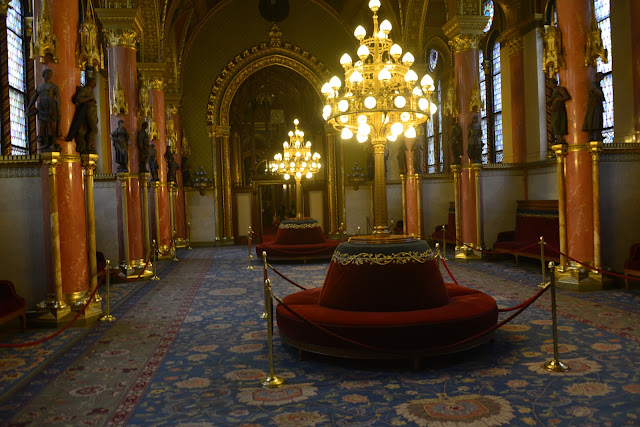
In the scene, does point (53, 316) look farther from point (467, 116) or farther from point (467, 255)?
point (467, 116)

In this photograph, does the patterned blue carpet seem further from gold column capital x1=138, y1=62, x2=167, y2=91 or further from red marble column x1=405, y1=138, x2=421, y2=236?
gold column capital x1=138, y1=62, x2=167, y2=91

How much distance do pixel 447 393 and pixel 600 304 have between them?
15.2 ft

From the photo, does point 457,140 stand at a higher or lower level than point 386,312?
higher

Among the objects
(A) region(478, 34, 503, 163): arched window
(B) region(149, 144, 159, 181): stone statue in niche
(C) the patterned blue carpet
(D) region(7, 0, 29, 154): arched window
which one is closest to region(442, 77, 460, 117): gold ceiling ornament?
(A) region(478, 34, 503, 163): arched window

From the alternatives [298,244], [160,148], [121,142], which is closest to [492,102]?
[298,244]

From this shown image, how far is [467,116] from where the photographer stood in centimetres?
1432

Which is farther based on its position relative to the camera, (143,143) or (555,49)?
(143,143)

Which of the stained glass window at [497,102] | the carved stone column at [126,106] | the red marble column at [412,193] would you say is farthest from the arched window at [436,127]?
the carved stone column at [126,106]

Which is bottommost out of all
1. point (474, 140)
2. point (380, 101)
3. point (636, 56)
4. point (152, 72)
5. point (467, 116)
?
point (380, 101)

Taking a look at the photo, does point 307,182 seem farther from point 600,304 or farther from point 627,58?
point 600,304

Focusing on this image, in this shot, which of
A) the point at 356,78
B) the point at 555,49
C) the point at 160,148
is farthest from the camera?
the point at 160,148

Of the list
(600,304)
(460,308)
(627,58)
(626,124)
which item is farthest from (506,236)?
(460,308)

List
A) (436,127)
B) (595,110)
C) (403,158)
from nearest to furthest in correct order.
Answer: (595,110) → (403,158) → (436,127)

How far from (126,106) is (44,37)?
485cm
